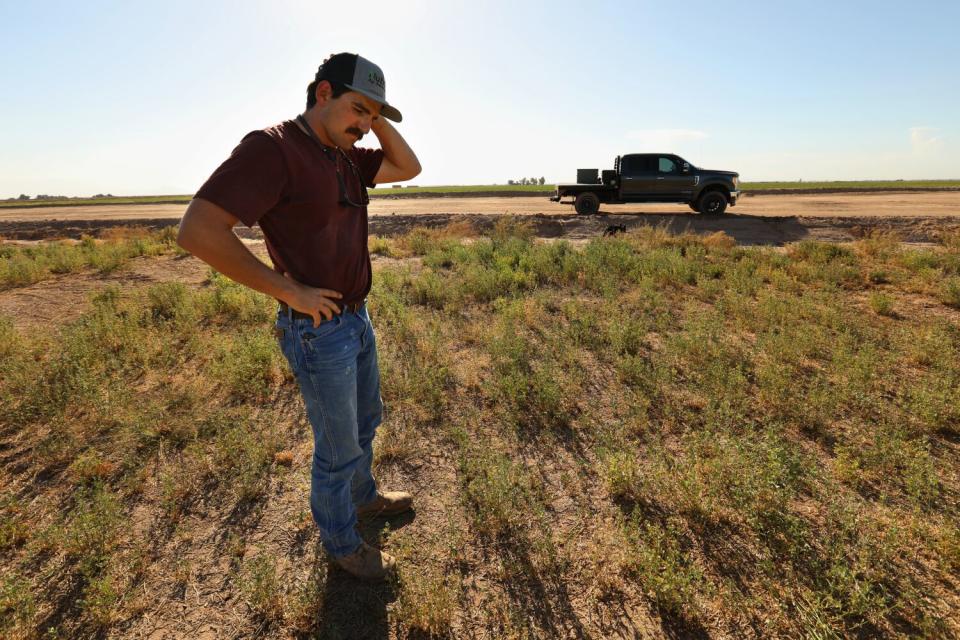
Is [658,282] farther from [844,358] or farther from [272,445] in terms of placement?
[272,445]

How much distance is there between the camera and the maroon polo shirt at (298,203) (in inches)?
64.7

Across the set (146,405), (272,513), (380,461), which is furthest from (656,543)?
(146,405)

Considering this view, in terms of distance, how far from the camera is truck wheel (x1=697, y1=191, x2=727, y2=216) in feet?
51.5

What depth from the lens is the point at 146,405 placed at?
4215 mm

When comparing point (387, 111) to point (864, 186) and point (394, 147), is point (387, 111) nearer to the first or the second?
point (394, 147)

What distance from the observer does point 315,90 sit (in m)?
1.99

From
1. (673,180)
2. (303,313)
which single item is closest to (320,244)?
(303,313)

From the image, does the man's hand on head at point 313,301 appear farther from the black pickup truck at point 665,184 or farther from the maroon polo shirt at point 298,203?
the black pickup truck at point 665,184

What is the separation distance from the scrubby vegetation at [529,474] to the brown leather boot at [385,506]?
0.12 metres

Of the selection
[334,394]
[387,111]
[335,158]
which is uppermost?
[387,111]

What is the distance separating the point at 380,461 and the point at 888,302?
6.88 meters

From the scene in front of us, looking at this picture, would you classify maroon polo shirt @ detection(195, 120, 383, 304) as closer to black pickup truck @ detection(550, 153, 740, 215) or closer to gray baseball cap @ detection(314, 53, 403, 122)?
gray baseball cap @ detection(314, 53, 403, 122)

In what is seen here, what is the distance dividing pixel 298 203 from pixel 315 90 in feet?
1.84

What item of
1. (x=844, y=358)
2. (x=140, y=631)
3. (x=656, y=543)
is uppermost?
(x=844, y=358)
